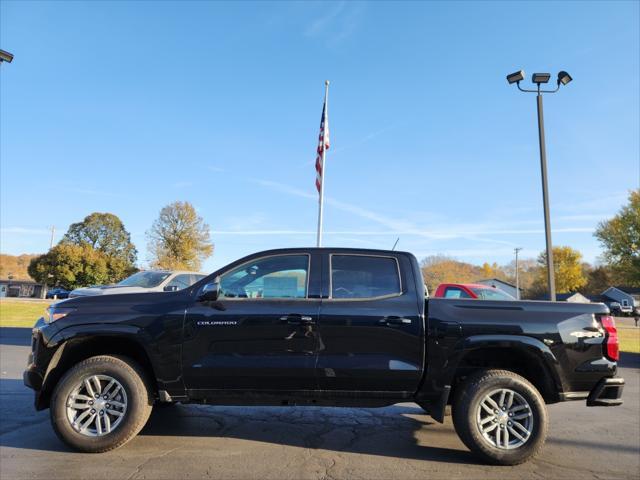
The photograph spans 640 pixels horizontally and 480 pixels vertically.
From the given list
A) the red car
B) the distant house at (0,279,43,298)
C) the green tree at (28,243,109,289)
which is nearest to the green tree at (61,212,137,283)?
the green tree at (28,243,109,289)

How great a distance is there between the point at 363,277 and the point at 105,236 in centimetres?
6783

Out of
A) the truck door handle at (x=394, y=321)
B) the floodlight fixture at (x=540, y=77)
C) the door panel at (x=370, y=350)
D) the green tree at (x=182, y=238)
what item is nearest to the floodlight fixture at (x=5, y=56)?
the door panel at (x=370, y=350)

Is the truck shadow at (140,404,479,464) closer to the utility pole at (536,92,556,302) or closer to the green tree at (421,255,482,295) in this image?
the utility pole at (536,92,556,302)

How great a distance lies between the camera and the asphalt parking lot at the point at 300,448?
12.6 feet

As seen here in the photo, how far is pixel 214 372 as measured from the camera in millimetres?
4242

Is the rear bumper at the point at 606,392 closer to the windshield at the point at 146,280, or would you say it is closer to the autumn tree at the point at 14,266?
the windshield at the point at 146,280

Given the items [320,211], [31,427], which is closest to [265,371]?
[31,427]

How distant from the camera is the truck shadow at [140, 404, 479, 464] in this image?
177 inches

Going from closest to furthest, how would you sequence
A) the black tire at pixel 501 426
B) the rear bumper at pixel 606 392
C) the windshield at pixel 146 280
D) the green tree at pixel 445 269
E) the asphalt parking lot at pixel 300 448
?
the asphalt parking lot at pixel 300 448 → the black tire at pixel 501 426 → the rear bumper at pixel 606 392 → the windshield at pixel 146 280 → the green tree at pixel 445 269

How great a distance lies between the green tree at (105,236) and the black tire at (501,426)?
6394cm

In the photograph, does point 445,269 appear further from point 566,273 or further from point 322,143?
point 322,143

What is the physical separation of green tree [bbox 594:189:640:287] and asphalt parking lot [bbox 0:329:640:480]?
150 ft

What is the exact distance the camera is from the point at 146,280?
11766mm

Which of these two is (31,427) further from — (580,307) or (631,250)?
(631,250)
